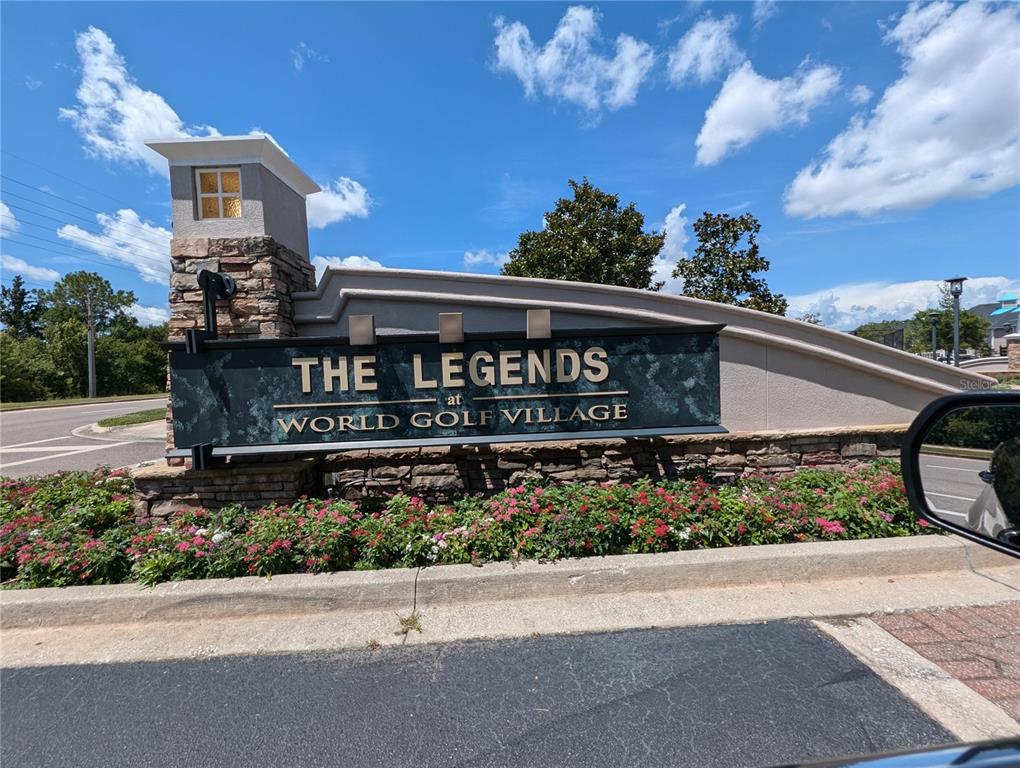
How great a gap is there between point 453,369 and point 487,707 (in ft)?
9.98

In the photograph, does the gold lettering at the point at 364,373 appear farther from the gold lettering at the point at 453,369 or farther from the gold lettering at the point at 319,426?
the gold lettering at the point at 453,369

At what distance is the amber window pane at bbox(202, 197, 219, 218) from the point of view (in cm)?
526

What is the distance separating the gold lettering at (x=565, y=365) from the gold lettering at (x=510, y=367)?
383 millimetres

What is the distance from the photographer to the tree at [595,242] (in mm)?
16297

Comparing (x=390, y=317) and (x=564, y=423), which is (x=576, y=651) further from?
(x=390, y=317)

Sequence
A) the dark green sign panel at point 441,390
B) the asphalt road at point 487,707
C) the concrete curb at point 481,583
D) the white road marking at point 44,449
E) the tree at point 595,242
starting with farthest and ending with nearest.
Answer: the tree at point 595,242
the white road marking at point 44,449
the dark green sign panel at point 441,390
the concrete curb at point 481,583
the asphalt road at point 487,707

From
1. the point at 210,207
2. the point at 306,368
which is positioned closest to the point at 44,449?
the point at 210,207

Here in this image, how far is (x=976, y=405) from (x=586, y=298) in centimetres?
437

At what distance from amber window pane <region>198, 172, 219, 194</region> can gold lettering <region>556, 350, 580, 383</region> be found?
13.1ft

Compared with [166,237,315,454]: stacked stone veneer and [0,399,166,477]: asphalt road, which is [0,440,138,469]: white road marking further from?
[166,237,315,454]: stacked stone veneer

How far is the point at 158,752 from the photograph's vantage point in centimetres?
229

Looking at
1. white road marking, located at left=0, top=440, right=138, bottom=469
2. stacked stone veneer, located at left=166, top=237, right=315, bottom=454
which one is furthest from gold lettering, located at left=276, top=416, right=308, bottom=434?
white road marking, located at left=0, top=440, right=138, bottom=469

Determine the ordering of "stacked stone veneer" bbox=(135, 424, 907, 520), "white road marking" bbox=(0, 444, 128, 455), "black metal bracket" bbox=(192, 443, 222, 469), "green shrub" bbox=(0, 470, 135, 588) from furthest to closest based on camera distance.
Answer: "white road marking" bbox=(0, 444, 128, 455) → "stacked stone veneer" bbox=(135, 424, 907, 520) → "black metal bracket" bbox=(192, 443, 222, 469) → "green shrub" bbox=(0, 470, 135, 588)

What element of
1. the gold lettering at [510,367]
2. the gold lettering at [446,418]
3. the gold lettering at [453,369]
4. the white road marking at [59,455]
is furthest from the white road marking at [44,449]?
the gold lettering at [510,367]
